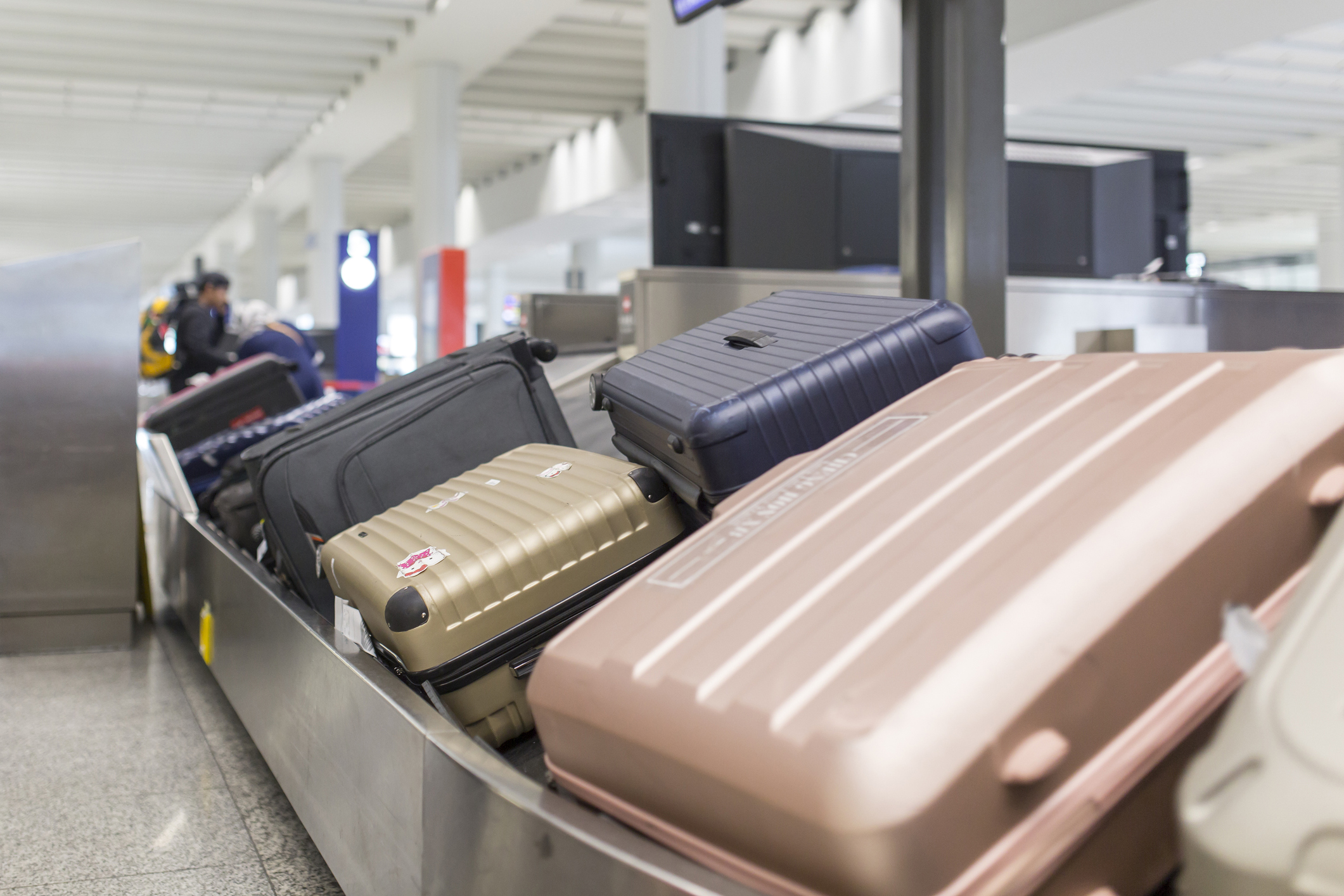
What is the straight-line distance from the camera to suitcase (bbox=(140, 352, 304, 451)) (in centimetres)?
446

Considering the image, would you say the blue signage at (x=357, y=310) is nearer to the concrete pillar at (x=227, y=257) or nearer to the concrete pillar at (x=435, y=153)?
the concrete pillar at (x=435, y=153)

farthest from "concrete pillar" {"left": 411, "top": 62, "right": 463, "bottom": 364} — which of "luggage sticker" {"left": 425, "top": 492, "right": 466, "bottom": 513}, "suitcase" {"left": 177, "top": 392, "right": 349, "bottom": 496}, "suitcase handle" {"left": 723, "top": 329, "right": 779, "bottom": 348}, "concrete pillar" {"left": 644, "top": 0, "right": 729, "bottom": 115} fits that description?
"suitcase handle" {"left": 723, "top": 329, "right": 779, "bottom": 348}

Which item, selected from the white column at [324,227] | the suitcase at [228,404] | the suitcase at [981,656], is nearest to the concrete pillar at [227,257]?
the white column at [324,227]

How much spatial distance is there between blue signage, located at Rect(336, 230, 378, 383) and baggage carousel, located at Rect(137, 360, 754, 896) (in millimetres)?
8872

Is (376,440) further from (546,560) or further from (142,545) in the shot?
(142,545)

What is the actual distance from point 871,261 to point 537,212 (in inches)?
571

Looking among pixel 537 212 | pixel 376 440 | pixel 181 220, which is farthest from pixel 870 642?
pixel 181 220

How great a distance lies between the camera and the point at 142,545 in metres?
4.09

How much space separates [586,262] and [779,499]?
2301cm

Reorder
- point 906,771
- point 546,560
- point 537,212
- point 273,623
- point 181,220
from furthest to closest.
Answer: point 181,220
point 537,212
point 273,623
point 546,560
point 906,771

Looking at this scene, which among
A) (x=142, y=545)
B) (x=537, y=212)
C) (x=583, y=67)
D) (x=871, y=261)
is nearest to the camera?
(x=142, y=545)

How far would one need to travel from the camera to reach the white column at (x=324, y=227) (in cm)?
1688

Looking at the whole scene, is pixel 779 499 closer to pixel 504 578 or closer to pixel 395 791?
pixel 504 578

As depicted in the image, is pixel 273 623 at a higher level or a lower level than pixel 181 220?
lower
